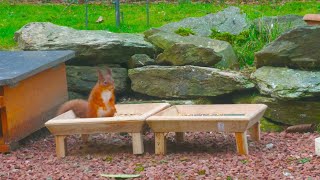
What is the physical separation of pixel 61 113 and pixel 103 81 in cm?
62

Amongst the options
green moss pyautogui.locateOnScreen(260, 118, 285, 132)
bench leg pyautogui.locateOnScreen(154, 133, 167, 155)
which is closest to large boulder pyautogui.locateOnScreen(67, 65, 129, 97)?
green moss pyautogui.locateOnScreen(260, 118, 285, 132)

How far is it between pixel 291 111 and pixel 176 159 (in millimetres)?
1622

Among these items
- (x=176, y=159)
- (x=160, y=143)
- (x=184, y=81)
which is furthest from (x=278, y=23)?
(x=176, y=159)

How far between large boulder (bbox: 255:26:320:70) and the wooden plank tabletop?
199cm

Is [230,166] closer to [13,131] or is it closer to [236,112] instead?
[236,112]

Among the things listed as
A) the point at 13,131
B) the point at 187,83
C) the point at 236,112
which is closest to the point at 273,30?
the point at 187,83

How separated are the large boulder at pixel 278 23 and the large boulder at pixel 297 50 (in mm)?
931

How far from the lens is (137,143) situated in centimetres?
698

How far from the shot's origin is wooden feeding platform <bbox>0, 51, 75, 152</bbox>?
7.36m

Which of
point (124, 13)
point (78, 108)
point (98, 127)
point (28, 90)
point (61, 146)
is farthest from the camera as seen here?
point (124, 13)

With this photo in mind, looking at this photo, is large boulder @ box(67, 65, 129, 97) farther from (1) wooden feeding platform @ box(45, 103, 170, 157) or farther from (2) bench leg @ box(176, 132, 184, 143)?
(1) wooden feeding platform @ box(45, 103, 170, 157)

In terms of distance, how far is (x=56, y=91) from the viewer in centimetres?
Result: 836

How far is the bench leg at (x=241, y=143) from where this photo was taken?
22.3 feet

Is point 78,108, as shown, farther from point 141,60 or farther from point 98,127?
point 141,60
